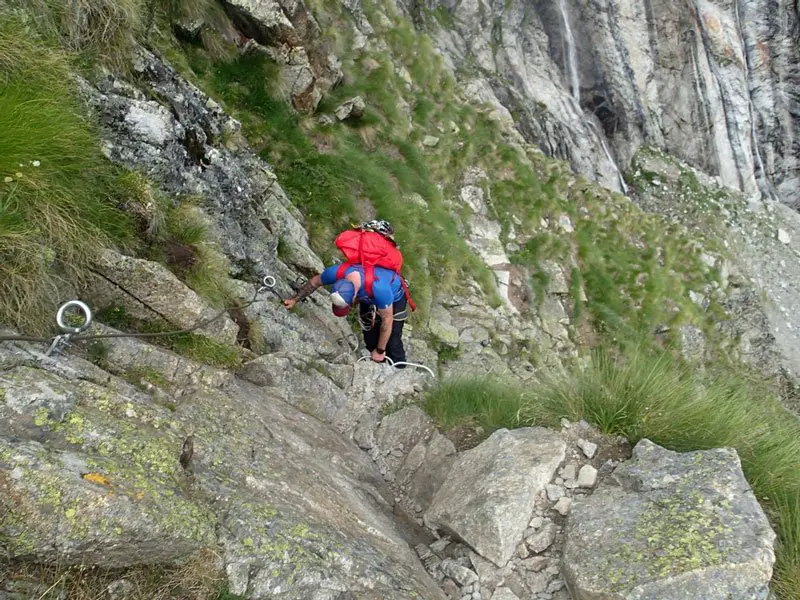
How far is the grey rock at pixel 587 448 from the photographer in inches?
Result: 163

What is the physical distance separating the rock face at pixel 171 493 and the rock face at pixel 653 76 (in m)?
23.5

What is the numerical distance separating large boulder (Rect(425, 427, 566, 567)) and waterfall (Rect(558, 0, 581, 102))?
29337 mm

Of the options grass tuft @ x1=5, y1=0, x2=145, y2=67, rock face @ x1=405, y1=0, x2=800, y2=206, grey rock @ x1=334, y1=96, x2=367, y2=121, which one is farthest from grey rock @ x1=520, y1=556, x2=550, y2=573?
rock face @ x1=405, y1=0, x2=800, y2=206

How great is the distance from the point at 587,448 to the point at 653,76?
34.0 metres

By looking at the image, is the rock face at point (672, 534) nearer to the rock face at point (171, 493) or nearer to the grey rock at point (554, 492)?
the grey rock at point (554, 492)

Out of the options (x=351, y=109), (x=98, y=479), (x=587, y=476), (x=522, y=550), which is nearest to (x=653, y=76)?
(x=351, y=109)

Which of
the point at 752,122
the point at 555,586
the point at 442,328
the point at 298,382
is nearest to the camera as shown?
the point at 555,586

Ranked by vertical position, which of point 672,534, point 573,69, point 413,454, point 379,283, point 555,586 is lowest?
point 413,454

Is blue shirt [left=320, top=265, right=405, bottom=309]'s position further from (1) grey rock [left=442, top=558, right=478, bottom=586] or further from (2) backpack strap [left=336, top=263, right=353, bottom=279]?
(1) grey rock [left=442, top=558, right=478, bottom=586]

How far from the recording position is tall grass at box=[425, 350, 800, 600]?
3.49 metres

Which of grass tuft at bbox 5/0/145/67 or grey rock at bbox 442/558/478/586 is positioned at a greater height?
grass tuft at bbox 5/0/145/67

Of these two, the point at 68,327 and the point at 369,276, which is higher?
the point at 68,327

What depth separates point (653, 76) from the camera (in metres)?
31.2

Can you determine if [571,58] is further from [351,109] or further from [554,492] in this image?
[554,492]
